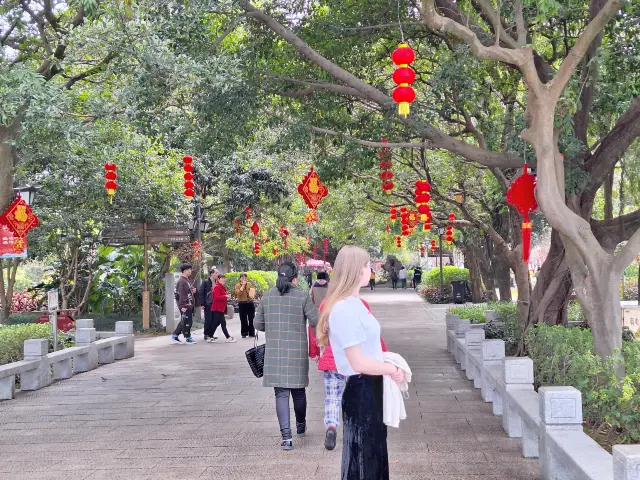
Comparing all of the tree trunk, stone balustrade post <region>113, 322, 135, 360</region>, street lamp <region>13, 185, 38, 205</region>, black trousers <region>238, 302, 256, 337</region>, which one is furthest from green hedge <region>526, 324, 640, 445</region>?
the tree trunk

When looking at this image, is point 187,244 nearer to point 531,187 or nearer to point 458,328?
point 458,328

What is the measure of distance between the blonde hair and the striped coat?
9.50 ft

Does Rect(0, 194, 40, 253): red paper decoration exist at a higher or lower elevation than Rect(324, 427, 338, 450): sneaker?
higher

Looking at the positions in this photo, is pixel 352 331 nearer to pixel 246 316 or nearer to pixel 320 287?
pixel 320 287

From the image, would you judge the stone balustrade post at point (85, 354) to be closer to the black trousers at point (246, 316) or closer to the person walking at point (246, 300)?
the person walking at point (246, 300)

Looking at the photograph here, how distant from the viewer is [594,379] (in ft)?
25.5

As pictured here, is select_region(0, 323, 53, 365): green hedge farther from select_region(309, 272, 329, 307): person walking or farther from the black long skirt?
the black long skirt

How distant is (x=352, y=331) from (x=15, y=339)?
9.94 m

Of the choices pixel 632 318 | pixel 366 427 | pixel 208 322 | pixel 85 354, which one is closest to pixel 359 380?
pixel 366 427

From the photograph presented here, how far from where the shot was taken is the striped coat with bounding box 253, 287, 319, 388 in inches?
286

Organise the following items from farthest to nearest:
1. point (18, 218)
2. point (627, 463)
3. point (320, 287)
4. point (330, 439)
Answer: point (18, 218), point (320, 287), point (330, 439), point (627, 463)

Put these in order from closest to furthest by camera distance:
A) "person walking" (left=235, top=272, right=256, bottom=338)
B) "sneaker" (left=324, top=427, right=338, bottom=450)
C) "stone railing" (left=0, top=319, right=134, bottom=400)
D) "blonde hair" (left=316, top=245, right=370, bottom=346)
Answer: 1. "blonde hair" (left=316, top=245, right=370, bottom=346)
2. "sneaker" (left=324, top=427, right=338, bottom=450)
3. "stone railing" (left=0, top=319, right=134, bottom=400)
4. "person walking" (left=235, top=272, right=256, bottom=338)

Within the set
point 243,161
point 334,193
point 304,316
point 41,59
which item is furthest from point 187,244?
point 304,316

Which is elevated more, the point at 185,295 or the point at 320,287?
the point at 320,287
